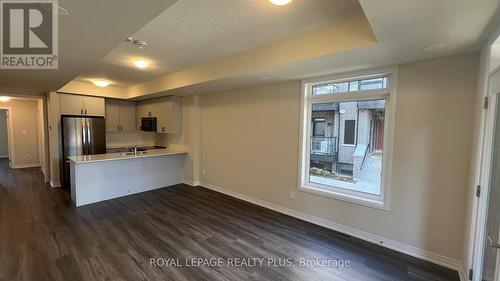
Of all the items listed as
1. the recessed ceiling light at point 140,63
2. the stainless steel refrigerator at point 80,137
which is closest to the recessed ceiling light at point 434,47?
the recessed ceiling light at point 140,63

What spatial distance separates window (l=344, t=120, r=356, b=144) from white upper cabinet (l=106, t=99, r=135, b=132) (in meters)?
6.01

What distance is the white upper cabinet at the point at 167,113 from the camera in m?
5.45

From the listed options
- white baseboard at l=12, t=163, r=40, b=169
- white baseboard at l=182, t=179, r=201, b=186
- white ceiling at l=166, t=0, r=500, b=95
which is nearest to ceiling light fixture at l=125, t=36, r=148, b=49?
white ceiling at l=166, t=0, r=500, b=95

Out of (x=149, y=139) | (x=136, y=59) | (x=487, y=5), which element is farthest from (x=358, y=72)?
(x=149, y=139)

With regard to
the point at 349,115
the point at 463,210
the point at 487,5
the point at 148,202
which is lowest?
the point at 148,202

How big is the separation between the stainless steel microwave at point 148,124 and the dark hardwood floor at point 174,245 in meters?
2.29

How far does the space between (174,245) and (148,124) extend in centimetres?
415

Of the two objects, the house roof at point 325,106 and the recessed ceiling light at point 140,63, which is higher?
the recessed ceiling light at point 140,63

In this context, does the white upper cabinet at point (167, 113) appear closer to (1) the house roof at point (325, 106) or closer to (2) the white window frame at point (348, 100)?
(2) the white window frame at point (348, 100)

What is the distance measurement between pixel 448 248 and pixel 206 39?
3785 mm

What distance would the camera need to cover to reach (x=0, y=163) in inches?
311

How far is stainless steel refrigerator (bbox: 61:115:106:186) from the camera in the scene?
201 inches

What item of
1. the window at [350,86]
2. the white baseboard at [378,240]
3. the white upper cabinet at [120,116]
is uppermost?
the window at [350,86]

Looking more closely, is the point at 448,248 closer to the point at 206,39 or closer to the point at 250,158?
the point at 250,158
